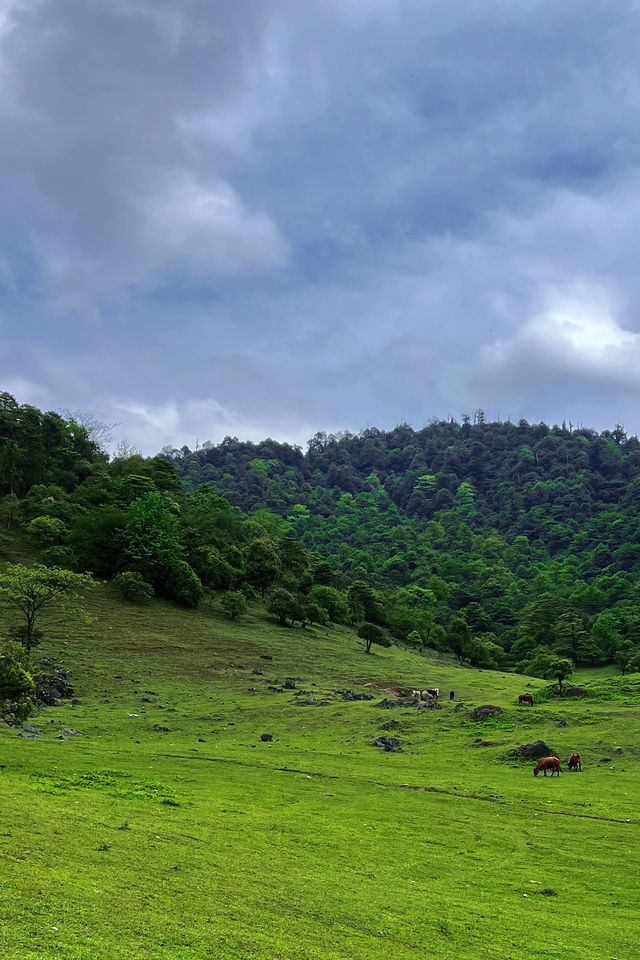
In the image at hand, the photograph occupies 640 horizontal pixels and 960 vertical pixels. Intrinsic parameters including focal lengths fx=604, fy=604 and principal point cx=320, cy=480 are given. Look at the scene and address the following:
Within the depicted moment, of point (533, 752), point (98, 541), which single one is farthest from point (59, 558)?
point (533, 752)

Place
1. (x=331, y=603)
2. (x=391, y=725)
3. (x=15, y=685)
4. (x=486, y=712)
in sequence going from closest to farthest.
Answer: (x=15, y=685) < (x=391, y=725) < (x=486, y=712) < (x=331, y=603)

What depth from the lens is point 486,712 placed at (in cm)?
3597

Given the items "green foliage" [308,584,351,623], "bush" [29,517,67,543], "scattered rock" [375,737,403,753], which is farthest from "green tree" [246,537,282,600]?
"scattered rock" [375,737,403,753]

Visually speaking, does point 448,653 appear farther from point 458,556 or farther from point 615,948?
point 615,948

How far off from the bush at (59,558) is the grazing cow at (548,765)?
5463 cm

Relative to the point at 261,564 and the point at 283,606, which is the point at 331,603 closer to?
the point at 261,564

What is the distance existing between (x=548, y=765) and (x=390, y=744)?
8.34m

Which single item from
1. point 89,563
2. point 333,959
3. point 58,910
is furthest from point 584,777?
point 89,563

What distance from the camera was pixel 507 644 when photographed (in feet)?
359

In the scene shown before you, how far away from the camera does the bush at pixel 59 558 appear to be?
67.0 m

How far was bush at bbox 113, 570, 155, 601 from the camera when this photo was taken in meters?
68.2

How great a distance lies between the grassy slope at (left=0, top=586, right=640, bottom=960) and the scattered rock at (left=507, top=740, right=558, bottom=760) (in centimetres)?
82

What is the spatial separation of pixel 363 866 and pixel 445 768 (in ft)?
48.9

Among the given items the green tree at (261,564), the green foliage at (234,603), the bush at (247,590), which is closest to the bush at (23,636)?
the green foliage at (234,603)
